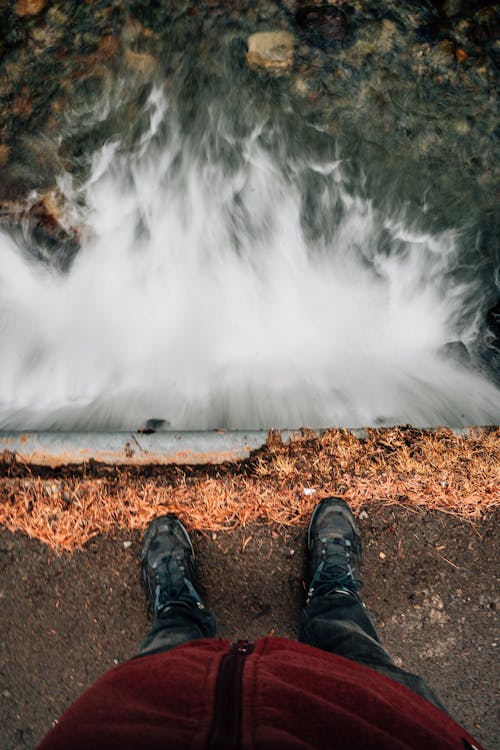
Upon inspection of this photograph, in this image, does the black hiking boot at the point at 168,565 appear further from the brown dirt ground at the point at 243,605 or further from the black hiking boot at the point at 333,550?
the black hiking boot at the point at 333,550

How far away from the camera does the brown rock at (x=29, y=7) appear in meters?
2.75

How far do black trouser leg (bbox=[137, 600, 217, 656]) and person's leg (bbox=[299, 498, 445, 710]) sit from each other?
46 centimetres

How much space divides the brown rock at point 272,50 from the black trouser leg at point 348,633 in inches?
127

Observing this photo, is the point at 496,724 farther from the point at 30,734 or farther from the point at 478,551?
the point at 30,734

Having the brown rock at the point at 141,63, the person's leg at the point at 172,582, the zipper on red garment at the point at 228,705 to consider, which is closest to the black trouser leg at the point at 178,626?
the person's leg at the point at 172,582

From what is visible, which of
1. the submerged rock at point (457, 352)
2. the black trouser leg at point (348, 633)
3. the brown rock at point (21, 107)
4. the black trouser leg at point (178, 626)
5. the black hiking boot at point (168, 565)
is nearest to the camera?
the black trouser leg at point (348, 633)

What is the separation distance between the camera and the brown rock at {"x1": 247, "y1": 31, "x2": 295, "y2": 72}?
2.83 metres

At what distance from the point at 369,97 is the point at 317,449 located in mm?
2359

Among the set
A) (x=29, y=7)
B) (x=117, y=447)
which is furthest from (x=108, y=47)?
(x=117, y=447)

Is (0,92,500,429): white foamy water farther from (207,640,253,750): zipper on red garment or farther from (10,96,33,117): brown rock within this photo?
(207,640,253,750): zipper on red garment

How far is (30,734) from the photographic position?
88.7 inches

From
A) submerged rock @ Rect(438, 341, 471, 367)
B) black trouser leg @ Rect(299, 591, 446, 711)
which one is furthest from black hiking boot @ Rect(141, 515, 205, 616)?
submerged rock @ Rect(438, 341, 471, 367)

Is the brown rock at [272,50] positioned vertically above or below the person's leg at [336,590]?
above

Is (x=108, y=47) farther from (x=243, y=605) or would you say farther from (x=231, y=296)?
(x=243, y=605)
